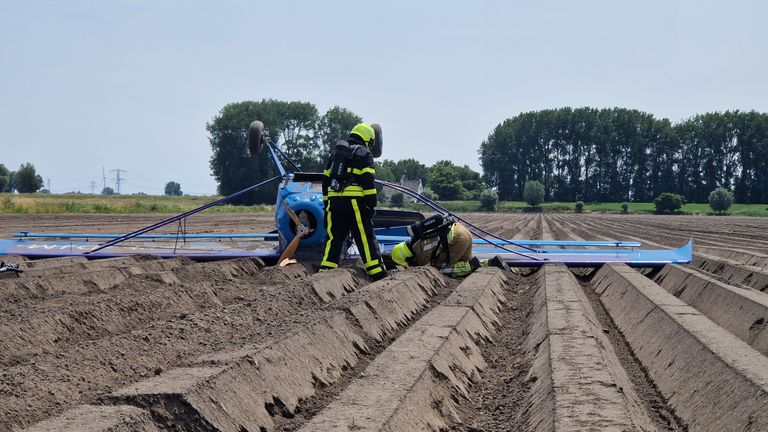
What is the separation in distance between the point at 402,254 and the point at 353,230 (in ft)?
4.79

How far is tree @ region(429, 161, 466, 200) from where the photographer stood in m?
93.9

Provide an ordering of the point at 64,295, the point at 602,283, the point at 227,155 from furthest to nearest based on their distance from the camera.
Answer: the point at 227,155
the point at 602,283
the point at 64,295

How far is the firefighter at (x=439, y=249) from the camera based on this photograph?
10531 millimetres

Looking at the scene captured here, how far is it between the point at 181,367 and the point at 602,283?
702 centimetres

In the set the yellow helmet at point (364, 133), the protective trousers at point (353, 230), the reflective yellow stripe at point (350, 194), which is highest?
the yellow helmet at point (364, 133)

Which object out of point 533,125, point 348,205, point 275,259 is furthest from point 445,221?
point 533,125

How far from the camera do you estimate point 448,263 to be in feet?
35.5

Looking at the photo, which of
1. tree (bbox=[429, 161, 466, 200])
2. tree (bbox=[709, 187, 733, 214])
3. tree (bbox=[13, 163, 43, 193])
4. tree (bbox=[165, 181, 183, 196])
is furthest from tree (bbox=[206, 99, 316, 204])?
tree (bbox=[165, 181, 183, 196])

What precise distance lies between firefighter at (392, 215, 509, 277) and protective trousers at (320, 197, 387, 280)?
3.47 feet

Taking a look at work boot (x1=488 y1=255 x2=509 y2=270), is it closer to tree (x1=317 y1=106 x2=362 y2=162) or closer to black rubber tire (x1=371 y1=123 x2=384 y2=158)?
black rubber tire (x1=371 y1=123 x2=384 y2=158)

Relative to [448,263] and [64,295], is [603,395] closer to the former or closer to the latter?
[64,295]

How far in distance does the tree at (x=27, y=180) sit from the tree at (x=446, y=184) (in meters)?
41.6

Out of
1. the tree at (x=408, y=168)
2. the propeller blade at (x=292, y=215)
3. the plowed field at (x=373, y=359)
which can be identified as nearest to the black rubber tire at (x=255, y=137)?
the propeller blade at (x=292, y=215)

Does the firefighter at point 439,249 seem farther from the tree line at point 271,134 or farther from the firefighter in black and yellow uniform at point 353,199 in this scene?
the tree line at point 271,134
